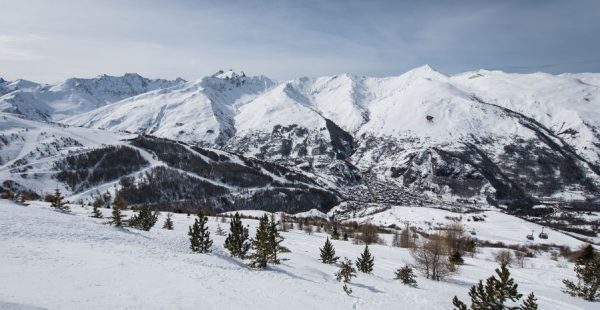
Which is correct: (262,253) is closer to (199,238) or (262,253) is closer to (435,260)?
(199,238)

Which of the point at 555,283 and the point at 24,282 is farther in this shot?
the point at 555,283

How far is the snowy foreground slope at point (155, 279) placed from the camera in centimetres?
2189

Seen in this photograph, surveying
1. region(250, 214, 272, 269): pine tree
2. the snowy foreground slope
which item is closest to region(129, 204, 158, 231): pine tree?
the snowy foreground slope

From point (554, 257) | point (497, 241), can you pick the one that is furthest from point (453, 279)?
point (497, 241)

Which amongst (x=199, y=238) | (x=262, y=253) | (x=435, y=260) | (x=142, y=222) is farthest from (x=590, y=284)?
(x=142, y=222)

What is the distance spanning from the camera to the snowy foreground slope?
21.9 meters

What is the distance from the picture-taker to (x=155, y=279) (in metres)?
27.7

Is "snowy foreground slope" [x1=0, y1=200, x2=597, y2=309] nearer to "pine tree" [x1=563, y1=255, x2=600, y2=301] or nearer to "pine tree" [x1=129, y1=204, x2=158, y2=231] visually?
"pine tree" [x1=129, y1=204, x2=158, y2=231]

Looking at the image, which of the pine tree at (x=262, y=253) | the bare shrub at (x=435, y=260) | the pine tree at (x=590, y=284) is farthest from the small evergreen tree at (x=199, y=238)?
the pine tree at (x=590, y=284)

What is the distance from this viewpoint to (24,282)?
2142 centimetres

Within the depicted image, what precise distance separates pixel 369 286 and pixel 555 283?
3719 cm

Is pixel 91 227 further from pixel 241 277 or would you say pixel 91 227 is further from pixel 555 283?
pixel 555 283

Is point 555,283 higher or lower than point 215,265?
lower

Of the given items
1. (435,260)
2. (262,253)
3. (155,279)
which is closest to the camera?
(155,279)
